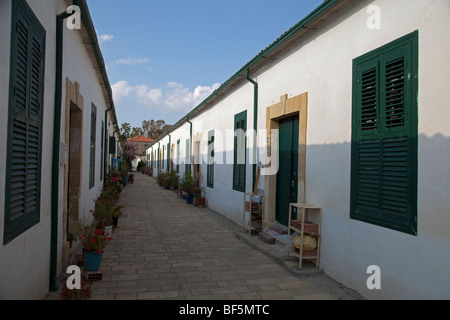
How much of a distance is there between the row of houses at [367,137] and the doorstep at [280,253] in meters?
0.25

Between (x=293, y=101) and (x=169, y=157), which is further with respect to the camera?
(x=169, y=157)

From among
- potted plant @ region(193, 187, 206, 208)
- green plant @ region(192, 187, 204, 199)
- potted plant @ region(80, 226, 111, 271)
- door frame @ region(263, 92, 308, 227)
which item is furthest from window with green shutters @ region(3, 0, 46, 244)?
green plant @ region(192, 187, 204, 199)

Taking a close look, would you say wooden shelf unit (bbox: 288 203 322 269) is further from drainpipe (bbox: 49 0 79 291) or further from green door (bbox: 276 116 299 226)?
drainpipe (bbox: 49 0 79 291)

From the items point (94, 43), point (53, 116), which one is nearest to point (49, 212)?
point (53, 116)

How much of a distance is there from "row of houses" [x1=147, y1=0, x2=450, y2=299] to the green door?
0.02 m

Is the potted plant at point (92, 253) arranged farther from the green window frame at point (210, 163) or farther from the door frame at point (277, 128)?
the green window frame at point (210, 163)

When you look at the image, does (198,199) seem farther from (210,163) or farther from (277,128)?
(277,128)

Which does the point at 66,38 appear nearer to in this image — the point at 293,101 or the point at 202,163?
the point at 293,101

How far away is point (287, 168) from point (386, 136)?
2.79 metres

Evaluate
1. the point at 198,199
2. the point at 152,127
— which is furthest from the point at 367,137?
the point at 152,127

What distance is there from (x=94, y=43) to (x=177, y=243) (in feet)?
14.0

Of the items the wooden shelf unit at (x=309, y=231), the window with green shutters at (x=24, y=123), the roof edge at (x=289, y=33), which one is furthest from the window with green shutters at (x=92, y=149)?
the wooden shelf unit at (x=309, y=231)

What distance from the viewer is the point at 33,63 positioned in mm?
3424

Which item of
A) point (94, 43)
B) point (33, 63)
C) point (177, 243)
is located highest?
point (94, 43)
